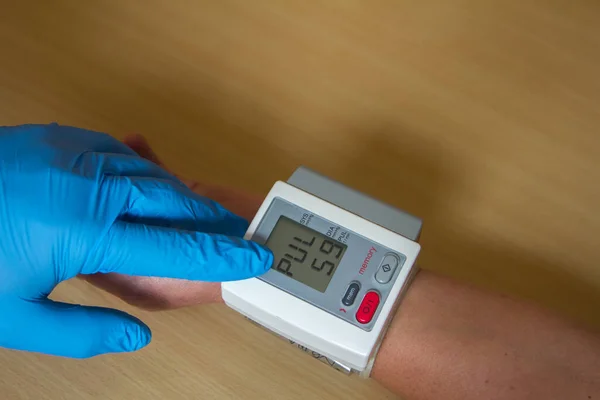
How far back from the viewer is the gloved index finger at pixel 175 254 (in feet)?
2.34

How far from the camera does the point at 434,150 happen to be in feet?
3.23

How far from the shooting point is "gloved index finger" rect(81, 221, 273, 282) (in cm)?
71

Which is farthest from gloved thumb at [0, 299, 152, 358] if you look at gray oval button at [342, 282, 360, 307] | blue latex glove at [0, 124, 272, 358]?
gray oval button at [342, 282, 360, 307]

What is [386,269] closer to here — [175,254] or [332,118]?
[175,254]

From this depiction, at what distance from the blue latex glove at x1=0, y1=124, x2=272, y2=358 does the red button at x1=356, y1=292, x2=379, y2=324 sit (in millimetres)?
133

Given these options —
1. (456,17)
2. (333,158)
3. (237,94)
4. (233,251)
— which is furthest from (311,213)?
(456,17)

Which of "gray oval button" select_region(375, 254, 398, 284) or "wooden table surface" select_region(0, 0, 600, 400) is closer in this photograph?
"gray oval button" select_region(375, 254, 398, 284)

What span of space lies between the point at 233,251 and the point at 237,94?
420 mm

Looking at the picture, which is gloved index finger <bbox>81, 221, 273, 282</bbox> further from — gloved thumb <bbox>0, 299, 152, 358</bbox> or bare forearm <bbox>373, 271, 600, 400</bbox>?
bare forearm <bbox>373, 271, 600, 400</bbox>

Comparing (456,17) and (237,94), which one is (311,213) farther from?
(456,17)

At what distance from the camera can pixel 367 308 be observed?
701mm

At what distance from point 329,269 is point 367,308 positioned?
71 mm

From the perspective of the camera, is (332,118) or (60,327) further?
(332,118)

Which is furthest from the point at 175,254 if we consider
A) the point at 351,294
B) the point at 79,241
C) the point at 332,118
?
the point at 332,118
